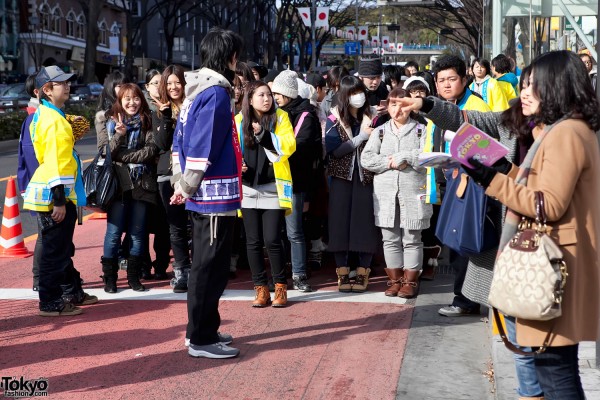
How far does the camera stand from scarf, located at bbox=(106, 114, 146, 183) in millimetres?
7855

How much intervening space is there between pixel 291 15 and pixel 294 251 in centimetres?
5055

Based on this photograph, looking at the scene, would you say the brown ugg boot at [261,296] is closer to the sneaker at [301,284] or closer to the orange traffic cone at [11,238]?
the sneaker at [301,284]

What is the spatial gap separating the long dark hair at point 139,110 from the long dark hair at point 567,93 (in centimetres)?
480

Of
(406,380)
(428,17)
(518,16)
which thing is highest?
(428,17)

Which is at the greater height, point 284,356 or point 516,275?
point 516,275

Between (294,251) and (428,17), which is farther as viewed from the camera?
(428,17)

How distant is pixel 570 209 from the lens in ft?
12.0

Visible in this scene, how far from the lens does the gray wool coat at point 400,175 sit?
7.62 metres

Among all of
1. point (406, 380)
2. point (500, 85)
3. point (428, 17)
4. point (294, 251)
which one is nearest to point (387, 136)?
point (294, 251)

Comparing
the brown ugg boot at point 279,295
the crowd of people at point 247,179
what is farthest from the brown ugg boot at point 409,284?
the brown ugg boot at point 279,295

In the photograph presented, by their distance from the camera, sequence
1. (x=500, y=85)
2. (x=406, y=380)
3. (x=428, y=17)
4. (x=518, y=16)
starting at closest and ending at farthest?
(x=406, y=380) → (x=518, y=16) → (x=500, y=85) → (x=428, y=17)

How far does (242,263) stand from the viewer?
8969mm

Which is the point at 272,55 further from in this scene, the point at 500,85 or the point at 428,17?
the point at 500,85

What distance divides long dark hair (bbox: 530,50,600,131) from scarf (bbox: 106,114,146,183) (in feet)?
15.7
